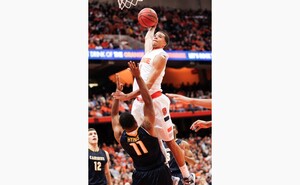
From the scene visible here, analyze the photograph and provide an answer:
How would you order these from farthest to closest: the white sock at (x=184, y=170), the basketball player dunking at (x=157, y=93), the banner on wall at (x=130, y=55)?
1. the banner on wall at (x=130, y=55)
2. the white sock at (x=184, y=170)
3. the basketball player dunking at (x=157, y=93)

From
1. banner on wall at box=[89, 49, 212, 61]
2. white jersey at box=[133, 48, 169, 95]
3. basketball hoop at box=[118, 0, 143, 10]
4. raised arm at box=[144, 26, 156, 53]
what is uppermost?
basketball hoop at box=[118, 0, 143, 10]

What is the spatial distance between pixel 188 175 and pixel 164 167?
366mm

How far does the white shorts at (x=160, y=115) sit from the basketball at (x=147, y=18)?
0.80 meters

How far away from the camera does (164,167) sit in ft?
19.8

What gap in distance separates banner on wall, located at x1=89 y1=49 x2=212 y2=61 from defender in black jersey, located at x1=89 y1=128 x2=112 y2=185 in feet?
3.01

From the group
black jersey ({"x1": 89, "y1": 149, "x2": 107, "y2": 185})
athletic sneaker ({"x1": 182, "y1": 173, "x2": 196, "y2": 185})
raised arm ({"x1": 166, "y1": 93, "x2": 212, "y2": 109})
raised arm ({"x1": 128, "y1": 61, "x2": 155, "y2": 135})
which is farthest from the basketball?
athletic sneaker ({"x1": 182, "y1": 173, "x2": 196, "y2": 185})

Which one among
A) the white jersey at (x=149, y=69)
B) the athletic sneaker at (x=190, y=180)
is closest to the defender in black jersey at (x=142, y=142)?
the white jersey at (x=149, y=69)

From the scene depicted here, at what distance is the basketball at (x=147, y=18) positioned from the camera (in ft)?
19.9

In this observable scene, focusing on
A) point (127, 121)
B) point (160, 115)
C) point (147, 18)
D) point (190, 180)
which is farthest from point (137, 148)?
point (147, 18)

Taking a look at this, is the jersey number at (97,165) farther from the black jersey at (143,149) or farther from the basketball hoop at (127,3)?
the basketball hoop at (127,3)

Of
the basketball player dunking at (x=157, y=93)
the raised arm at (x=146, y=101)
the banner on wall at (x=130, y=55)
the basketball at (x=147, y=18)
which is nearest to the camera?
the raised arm at (x=146, y=101)

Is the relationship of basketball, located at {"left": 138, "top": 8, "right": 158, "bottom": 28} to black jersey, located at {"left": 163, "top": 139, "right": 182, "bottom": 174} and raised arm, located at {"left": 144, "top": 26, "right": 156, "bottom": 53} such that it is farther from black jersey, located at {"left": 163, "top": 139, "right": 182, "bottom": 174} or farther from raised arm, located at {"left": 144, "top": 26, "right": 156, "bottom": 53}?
black jersey, located at {"left": 163, "top": 139, "right": 182, "bottom": 174}

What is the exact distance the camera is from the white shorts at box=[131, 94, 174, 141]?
5.95 metres
